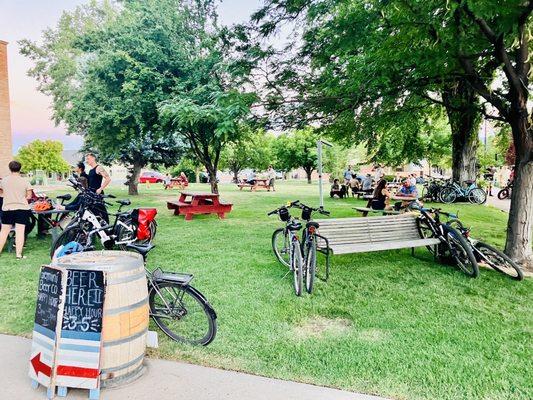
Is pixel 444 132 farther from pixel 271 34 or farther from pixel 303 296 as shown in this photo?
pixel 303 296

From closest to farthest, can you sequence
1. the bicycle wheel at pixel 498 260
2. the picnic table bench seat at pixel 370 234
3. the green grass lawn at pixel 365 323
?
the green grass lawn at pixel 365 323, the bicycle wheel at pixel 498 260, the picnic table bench seat at pixel 370 234

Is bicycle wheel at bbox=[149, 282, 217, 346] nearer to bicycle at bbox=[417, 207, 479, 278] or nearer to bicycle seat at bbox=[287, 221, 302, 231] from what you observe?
bicycle seat at bbox=[287, 221, 302, 231]

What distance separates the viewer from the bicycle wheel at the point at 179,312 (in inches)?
143

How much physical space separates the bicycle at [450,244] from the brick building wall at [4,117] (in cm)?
1706

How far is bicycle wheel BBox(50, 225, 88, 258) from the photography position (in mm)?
6594

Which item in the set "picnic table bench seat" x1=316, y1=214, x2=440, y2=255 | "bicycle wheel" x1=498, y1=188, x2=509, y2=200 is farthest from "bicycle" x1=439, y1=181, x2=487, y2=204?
"picnic table bench seat" x1=316, y1=214, x2=440, y2=255

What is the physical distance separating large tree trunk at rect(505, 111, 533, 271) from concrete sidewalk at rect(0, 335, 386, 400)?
17.1ft

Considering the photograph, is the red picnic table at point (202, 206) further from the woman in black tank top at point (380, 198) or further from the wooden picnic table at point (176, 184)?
the wooden picnic table at point (176, 184)

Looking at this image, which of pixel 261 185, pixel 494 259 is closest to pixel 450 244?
pixel 494 259

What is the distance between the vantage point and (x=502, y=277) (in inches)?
231

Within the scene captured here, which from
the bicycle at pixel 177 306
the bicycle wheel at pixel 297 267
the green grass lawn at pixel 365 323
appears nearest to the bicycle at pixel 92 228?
the green grass lawn at pixel 365 323

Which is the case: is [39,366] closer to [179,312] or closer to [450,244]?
[179,312]

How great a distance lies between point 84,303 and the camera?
2820 mm

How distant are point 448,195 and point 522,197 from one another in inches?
497
